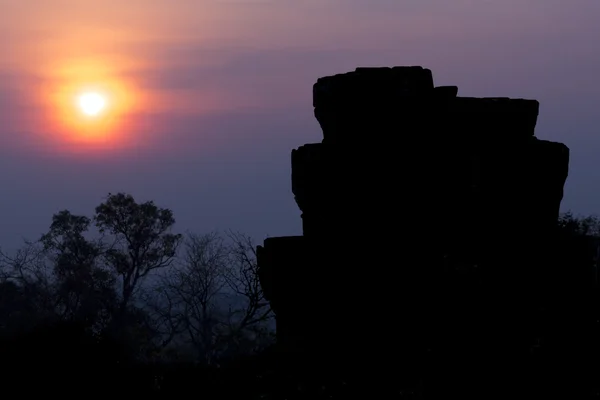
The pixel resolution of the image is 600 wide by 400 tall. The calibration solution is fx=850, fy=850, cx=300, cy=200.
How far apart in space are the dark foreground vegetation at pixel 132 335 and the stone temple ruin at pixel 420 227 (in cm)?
54

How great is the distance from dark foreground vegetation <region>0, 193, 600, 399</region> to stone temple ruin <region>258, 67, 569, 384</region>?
0.54 metres

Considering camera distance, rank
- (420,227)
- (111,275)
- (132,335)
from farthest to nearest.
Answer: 1. (111,275)
2. (132,335)
3. (420,227)

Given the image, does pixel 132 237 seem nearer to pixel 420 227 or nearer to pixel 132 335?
pixel 132 335

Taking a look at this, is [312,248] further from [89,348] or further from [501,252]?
[89,348]

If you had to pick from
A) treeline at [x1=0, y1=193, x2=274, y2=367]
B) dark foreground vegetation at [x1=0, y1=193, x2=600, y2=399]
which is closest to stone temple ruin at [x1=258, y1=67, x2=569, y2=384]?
dark foreground vegetation at [x1=0, y1=193, x2=600, y2=399]

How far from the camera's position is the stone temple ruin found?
679 inches

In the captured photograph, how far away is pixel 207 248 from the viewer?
59.6 metres

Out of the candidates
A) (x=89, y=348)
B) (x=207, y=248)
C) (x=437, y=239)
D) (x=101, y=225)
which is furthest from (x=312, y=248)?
(x=207, y=248)

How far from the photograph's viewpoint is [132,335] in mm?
47562

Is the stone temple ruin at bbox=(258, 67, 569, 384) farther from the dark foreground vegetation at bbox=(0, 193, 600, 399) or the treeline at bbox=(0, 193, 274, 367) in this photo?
the treeline at bbox=(0, 193, 274, 367)

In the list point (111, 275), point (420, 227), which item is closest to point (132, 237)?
point (111, 275)

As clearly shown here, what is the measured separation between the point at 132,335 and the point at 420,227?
Answer: 108 feet

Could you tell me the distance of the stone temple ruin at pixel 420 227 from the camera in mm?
17234

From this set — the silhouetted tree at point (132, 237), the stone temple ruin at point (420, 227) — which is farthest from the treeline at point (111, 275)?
the stone temple ruin at point (420, 227)
